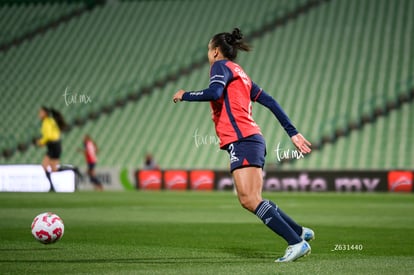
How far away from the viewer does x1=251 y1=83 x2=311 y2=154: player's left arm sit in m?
8.48

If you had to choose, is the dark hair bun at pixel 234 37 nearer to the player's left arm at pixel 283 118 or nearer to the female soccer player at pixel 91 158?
the player's left arm at pixel 283 118

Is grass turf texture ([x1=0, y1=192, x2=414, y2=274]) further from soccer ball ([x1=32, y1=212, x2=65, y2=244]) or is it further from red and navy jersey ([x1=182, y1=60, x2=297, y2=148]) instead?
red and navy jersey ([x1=182, y1=60, x2=297, y2=148])

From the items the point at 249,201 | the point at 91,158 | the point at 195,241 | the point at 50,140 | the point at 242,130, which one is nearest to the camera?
the point at 249,201

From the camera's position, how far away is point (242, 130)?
841 centimetres

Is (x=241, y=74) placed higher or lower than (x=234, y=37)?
lower

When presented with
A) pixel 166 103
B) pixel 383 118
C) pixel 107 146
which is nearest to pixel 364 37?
pixel 383 118

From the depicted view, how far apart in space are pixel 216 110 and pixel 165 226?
519 centimetres

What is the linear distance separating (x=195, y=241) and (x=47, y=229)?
2208 mm

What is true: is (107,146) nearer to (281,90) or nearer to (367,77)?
(281,90)

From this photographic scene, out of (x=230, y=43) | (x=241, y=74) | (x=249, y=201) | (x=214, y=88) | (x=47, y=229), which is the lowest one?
(x=47, y=229)

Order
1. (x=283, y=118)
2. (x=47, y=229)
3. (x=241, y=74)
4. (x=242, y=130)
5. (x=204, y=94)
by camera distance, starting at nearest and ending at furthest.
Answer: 1. (x=204, y=94)
2. (x=242, y=130)
3. (x=241, y=74)
4. (x=283, y=118)
5. (x=47, y=229)

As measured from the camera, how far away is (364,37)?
117 feet

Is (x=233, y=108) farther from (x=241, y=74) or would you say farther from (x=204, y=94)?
(x=204, y=94)

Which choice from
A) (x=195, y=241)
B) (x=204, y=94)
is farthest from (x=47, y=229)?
(x=204, y=94)
